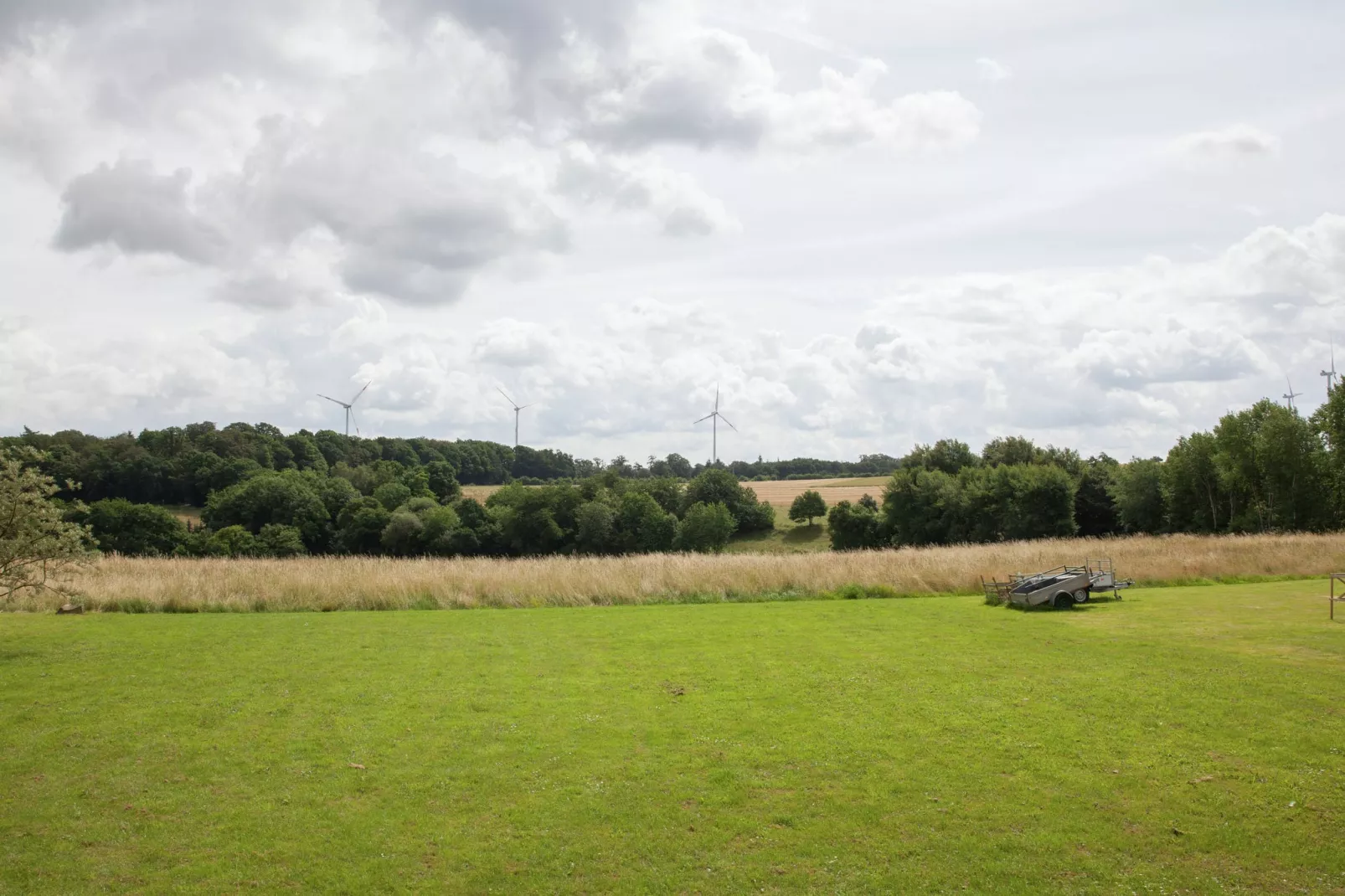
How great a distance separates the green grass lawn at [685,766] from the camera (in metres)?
7.27

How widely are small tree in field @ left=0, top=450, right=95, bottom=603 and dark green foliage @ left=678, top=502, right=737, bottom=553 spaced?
6183cm

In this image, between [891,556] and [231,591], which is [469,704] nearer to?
[231,591]

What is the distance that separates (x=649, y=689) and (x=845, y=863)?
593 cm

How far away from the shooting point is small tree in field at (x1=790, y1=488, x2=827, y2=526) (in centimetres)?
8819

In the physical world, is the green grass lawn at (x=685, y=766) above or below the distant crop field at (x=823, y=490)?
below

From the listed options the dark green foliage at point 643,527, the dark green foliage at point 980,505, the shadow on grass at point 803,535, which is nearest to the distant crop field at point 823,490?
the shadow on grass at point 803,535

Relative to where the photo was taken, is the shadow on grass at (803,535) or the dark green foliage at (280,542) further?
the shadow on grass at (803,535)

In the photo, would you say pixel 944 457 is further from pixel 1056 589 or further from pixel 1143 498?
pixel 1056 589

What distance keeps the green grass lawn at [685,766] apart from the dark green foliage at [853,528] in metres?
60.3

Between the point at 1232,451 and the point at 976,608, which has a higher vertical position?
the point at 1232,451

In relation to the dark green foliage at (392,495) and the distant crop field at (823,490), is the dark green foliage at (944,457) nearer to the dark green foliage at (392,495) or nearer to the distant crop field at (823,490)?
the distant crop field at (823,490)

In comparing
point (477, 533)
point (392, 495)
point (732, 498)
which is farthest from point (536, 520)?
point (732, 498)

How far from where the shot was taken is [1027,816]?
26.7 ft

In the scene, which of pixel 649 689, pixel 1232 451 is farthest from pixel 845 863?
pixel 1232 451
